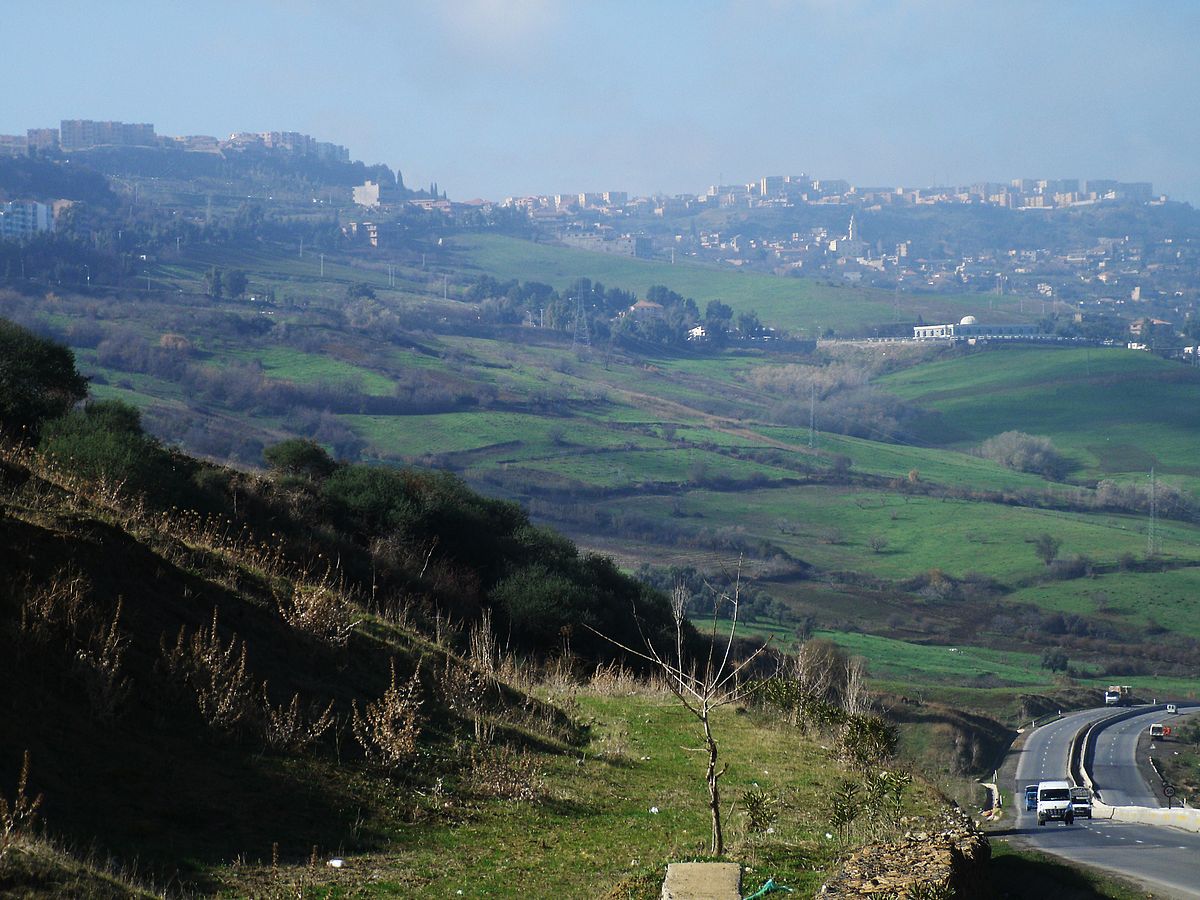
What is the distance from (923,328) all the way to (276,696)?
7614 inches

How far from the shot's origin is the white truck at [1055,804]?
64.4ft

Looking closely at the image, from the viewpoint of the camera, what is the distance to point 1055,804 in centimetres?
2045

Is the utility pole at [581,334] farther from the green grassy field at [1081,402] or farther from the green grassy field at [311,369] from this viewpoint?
the green grassy field at [311,369]

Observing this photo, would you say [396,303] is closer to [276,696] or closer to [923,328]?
[923,328]

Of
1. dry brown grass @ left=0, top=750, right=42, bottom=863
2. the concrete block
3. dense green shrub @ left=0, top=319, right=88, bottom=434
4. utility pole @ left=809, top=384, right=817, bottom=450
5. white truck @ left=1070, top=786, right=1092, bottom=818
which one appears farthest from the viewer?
utility pole @ left=809, top=384, right=817, bottom=450

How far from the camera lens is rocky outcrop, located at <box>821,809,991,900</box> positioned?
690cm

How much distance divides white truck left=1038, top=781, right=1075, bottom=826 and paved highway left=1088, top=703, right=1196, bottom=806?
36.3 feet

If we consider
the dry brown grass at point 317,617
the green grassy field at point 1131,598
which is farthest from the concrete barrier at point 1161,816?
the green grassy field at point 1131,598

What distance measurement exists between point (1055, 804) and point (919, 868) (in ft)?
48.1

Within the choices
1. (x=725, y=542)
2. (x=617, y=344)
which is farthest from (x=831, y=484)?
(x=617, y=344)

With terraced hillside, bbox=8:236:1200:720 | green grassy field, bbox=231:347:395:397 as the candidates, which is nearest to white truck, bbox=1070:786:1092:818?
terraced hillside, bbox=8:236:1200:720

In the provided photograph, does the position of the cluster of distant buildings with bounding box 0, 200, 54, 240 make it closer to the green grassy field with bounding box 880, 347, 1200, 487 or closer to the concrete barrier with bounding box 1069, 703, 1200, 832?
the green grassy field with bounding box 880, 347, 1200, 487

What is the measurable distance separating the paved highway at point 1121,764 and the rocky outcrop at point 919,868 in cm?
2587

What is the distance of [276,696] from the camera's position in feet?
32.2
